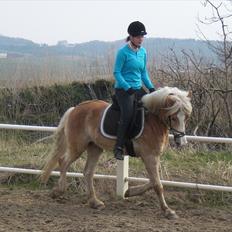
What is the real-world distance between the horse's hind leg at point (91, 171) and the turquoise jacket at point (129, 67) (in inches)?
43.7

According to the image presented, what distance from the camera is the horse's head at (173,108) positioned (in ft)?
18.6

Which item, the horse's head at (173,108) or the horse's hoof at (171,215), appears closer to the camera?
the horse's head at (173,108)

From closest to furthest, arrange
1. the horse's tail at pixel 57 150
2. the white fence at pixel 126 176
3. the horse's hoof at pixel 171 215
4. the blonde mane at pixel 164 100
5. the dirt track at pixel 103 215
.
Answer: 1. the dirt track at pixel 103 215
2. the blonde mane at pixel 164 100
3. the horse's hoof at pixel 171 215
4. the white fence at pixel 126 176
5. the horse's tail at pixel 57 150

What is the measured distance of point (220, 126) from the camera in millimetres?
10562

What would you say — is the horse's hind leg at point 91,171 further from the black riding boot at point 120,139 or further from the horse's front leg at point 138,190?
the black riding boot at point 120,139

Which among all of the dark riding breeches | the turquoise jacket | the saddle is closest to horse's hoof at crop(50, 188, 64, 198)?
the saddle

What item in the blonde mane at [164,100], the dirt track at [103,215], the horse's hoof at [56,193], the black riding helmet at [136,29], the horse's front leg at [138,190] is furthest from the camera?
the horse's hoof at [56,193]

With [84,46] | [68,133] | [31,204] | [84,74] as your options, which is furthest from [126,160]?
[84,46]

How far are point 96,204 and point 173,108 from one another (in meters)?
1.64

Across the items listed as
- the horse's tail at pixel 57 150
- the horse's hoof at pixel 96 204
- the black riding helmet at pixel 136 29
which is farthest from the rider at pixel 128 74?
the horse's tail at pixel 57 150

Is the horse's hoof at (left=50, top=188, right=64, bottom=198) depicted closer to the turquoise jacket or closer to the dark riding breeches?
the dark riding breeches

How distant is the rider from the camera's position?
19.5 ft

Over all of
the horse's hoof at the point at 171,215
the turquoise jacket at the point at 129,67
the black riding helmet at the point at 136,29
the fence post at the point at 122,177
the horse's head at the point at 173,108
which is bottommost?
the horse's hoof at the point at 171,215

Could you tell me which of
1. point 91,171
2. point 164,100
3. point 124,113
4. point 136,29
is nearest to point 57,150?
point 91,171
